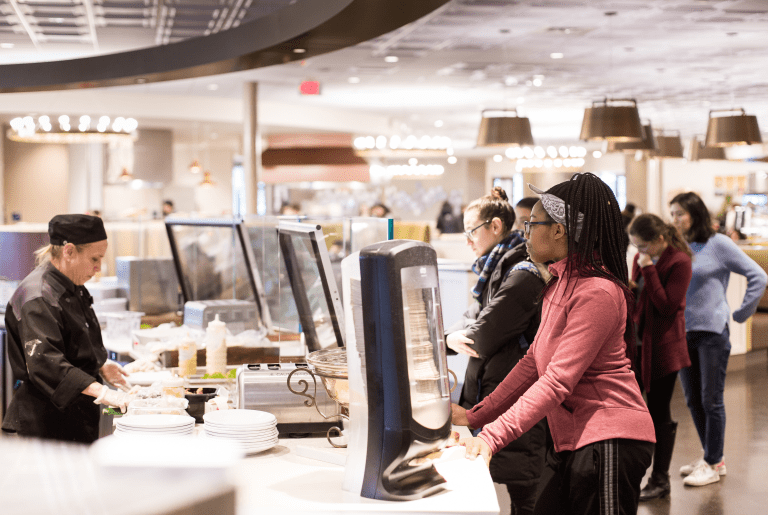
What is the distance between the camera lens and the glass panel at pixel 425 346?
5.30ft

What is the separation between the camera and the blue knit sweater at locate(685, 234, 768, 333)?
4168 mm

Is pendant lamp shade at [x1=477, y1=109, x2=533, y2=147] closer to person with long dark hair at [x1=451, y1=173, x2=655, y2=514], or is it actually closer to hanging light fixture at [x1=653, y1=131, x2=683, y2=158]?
hanging light fixture at [x1=653, y1=131, x2=683, y2=158]

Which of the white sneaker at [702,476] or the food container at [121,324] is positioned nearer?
the white sneaker at [702,476]

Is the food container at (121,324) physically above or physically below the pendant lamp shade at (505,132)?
below

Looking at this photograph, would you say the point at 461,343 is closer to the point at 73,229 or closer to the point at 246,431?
the point at 246,431

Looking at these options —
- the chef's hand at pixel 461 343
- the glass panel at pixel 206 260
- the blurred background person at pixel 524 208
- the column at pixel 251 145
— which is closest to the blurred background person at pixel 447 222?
the column at pixel 251 145

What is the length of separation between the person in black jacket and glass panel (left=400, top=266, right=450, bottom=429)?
106cm

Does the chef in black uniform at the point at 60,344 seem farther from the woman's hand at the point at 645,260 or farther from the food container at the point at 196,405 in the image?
the woman's hand at the point at 645,260

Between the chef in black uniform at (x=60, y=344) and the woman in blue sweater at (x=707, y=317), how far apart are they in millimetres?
3032

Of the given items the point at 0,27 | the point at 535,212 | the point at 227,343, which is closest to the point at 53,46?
the point at 0,27

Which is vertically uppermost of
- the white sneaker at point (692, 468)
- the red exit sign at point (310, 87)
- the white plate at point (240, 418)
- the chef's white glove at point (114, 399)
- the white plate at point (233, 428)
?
the red exit sign at point (310, 87)

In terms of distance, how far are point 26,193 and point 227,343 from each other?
1257cm

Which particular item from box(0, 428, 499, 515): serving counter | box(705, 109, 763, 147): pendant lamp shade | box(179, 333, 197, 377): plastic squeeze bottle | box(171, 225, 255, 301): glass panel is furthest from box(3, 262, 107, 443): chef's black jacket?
box(705, 109, 763, 147): pendant lamp shade

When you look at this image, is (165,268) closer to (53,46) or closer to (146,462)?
(146,462)
